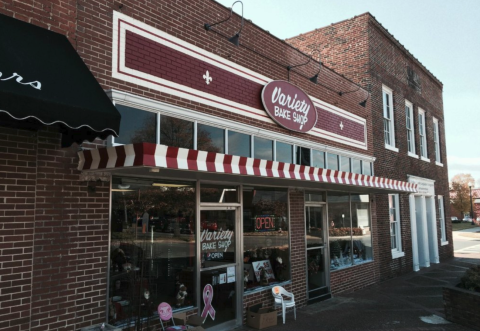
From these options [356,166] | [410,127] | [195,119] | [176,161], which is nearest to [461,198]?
[410,127]

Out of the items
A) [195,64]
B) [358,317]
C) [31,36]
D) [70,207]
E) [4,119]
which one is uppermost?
[195,64]

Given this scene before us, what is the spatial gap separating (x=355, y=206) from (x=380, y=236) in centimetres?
174

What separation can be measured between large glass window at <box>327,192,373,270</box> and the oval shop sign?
7.48 ft

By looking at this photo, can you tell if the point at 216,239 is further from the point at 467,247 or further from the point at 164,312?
the point at 467,247

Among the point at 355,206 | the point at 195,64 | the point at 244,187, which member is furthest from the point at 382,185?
the point at 195,64

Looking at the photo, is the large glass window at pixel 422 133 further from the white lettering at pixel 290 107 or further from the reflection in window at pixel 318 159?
the white lettering at pixel 290 107

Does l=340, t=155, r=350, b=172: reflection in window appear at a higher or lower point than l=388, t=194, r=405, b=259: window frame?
higher

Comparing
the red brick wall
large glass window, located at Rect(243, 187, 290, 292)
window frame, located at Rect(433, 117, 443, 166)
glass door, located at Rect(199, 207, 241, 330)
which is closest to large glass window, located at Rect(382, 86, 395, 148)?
window frame, located at Rect(433, 117, 443, 166)

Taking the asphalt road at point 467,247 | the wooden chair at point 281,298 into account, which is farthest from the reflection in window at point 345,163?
the asphalt road at point 467,247

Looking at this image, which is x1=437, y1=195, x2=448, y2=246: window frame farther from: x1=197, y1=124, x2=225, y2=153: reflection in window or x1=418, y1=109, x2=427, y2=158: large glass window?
x1=197, y1=124, x2=225, y2=153: reflection in window

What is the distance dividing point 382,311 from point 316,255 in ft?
6.27

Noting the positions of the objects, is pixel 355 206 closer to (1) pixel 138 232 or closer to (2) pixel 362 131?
(2) pixel 362 131

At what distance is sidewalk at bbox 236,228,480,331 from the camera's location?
7383 millimetres

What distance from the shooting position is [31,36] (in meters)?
4.44
